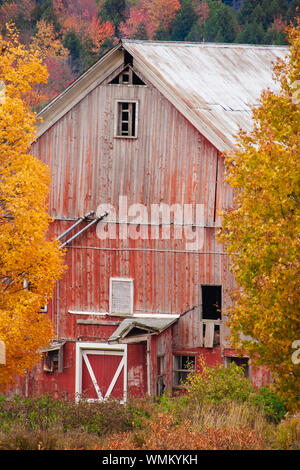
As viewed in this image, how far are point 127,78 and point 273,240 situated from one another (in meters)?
12.3

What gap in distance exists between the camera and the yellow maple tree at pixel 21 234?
71.9 feet

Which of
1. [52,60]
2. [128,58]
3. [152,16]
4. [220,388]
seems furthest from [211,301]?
[152,16]

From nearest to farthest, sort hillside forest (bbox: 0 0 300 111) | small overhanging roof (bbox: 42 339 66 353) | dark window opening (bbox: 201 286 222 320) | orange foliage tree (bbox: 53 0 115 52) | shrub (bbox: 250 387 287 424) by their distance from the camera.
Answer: shrub (bbox: 250 387 287 424) → small overhanging roof (bbox: 42 339 66 353) → dark window opening (bbox: 201 286 222 320) → hillside forest (bbox: 0 0 300 111) → orange foliage tree (bbox: 53 0 115 52)

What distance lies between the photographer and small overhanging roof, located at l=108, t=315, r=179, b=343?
1043 inches

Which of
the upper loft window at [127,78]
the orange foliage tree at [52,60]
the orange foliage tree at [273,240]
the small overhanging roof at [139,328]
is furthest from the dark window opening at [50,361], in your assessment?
the orange foliage tree at [52,60]

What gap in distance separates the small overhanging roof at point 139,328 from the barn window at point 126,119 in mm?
5878

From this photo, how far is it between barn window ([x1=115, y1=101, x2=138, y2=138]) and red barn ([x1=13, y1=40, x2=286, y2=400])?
0.03 meters

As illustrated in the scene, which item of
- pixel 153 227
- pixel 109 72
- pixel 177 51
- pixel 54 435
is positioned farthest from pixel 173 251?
pixel 54 435

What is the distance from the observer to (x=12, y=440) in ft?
56.2

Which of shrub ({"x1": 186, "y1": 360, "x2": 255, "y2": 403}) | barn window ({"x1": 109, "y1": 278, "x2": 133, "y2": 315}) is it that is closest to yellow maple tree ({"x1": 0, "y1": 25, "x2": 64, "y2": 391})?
shrub ({"x1": 186, "y1": 360, "x2": 255, "y2": 403})

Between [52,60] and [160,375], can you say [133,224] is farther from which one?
[52,60]

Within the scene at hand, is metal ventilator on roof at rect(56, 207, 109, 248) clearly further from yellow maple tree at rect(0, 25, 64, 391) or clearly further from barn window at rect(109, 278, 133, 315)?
yellow maple tree at rect(0, 25, 64, 391)

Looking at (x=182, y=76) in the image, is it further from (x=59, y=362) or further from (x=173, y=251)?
(x=59, y=362)

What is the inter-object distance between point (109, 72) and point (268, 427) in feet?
43.8
